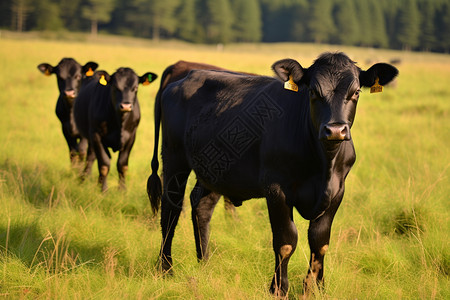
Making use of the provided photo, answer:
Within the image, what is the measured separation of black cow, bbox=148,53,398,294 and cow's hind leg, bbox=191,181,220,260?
6 cm

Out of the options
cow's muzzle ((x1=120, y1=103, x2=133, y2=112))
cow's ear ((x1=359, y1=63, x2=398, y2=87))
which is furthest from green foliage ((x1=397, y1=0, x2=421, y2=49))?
cow's ear ((x1=359, y1=63, x2=398, y2=87))

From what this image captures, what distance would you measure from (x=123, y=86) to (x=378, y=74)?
4.26 m

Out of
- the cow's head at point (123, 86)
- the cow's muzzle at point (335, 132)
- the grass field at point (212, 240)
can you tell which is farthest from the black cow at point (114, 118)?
the cow's muzzle at point (335, 132)

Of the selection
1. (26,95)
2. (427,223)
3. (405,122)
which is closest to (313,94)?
(427,223)

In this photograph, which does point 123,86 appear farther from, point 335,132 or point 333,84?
point 335,132

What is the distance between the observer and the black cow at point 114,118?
6.69m

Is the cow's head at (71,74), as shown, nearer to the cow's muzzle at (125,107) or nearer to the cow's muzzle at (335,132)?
the cow's muzzle at (125,107)

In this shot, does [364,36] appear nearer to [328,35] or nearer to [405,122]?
[328,35]

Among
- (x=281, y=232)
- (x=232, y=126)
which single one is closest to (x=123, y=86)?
(x=232, y=126)

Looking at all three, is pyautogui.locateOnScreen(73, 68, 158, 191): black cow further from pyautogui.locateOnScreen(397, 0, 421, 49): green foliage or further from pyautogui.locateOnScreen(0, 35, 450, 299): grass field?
pyautogui.locateOnScreen(397, 0, 421, 49): green foliage

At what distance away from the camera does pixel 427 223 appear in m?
4.73

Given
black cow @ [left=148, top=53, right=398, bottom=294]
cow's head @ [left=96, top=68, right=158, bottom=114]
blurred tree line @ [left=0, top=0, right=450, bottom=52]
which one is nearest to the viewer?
black cow @ [left=148, top=53, right=398, bottom=294]

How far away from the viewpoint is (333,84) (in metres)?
2.96

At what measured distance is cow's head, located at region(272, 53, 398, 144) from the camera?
2801mm
